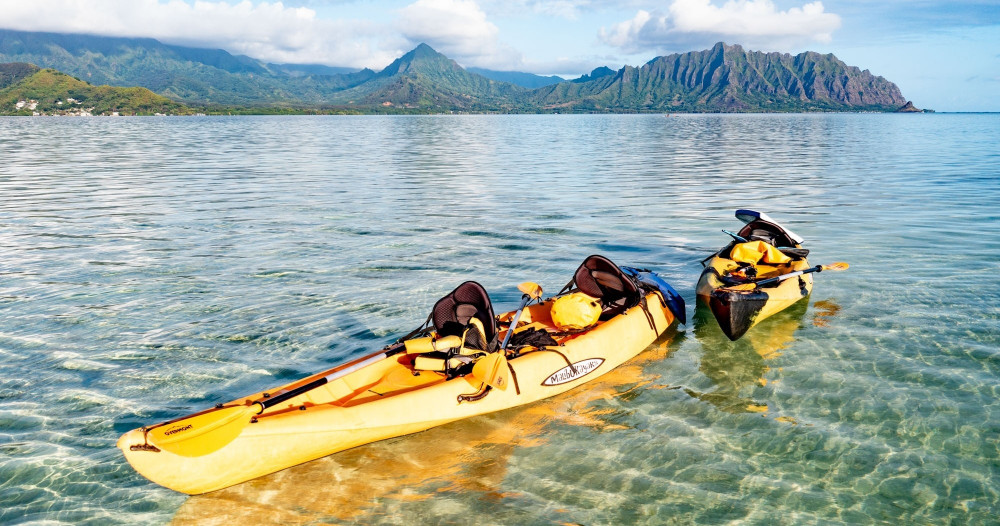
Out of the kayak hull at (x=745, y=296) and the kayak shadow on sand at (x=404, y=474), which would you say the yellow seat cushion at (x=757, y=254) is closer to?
the kayak hull at (x=745, y=296)

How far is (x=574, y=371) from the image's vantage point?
1086 cm

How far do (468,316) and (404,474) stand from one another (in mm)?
2942

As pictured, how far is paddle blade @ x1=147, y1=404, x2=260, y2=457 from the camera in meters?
7.66

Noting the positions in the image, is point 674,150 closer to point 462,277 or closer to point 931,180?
point 931,180

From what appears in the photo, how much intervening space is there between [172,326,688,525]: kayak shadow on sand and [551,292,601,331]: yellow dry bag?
5.32ft

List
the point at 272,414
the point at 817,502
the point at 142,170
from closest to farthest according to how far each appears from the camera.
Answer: the point at 817,502 < the point at 272,414 < the point at 142,170

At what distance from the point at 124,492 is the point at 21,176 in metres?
42.0

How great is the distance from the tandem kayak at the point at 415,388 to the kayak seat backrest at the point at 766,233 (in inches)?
204

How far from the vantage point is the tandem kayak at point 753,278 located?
12656mm

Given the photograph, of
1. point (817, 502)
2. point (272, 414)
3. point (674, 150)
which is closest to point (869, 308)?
point (817, 502)

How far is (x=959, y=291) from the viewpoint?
610 inches

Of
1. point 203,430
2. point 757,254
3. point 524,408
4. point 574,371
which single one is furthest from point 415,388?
point 757,254

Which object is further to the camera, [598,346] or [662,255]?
[662,255]

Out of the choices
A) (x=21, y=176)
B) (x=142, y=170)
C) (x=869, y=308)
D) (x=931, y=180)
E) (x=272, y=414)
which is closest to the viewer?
(x=272, y=414)
